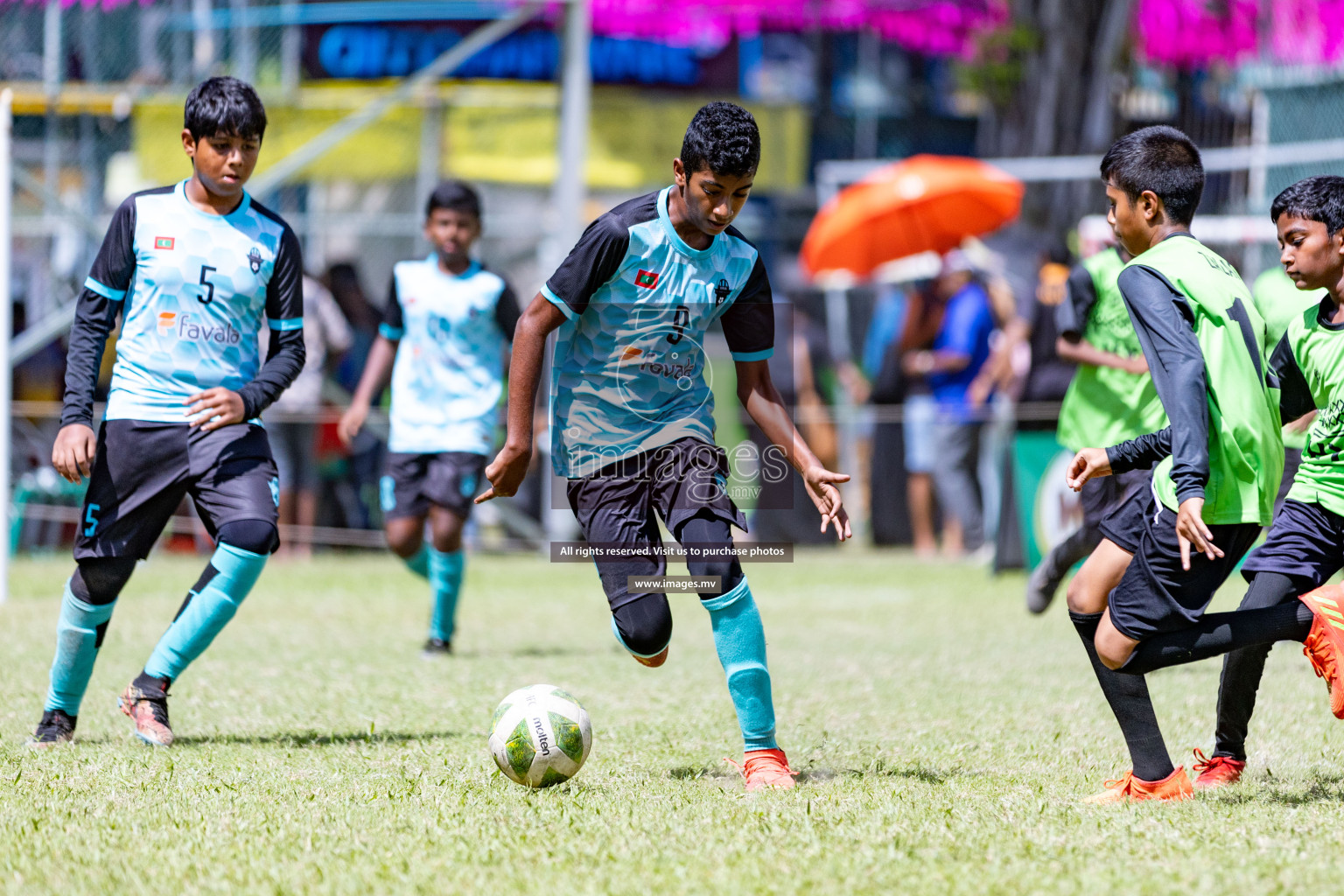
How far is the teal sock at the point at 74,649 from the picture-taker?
5.57 metres

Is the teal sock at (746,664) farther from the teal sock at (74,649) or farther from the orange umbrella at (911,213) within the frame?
the orange umbrella at (911,213)

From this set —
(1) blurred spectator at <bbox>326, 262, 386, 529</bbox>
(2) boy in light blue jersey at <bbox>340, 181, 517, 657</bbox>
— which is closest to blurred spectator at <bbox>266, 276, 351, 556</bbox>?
(1) blurred spectator at <bbox>326, 262, 386, 529</bbox>

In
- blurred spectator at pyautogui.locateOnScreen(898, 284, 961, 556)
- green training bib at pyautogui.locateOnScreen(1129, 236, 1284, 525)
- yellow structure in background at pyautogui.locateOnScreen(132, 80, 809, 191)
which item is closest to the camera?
green training bib at pyautogui.locateOnScreen(1129, 236, 1284, 525)

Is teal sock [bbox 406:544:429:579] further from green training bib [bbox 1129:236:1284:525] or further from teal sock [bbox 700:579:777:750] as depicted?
green training bib [bbox 1129:236:1284:525]

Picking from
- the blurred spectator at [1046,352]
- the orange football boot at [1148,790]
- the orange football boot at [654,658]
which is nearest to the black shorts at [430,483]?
the orange football boot at [654,658]

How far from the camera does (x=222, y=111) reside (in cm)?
548

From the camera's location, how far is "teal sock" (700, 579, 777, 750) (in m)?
4.85

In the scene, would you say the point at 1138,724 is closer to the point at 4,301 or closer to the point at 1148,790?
the point at 1148,790

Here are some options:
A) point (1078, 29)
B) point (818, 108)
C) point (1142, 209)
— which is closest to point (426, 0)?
point (818, 108)

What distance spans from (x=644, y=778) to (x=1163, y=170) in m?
2.46

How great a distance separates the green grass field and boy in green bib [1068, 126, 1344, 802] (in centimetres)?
43

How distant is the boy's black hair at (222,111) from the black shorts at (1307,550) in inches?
145

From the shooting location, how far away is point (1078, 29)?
17.0 metres

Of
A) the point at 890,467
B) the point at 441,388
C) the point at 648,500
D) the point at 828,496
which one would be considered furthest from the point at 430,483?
the point at 890,467
